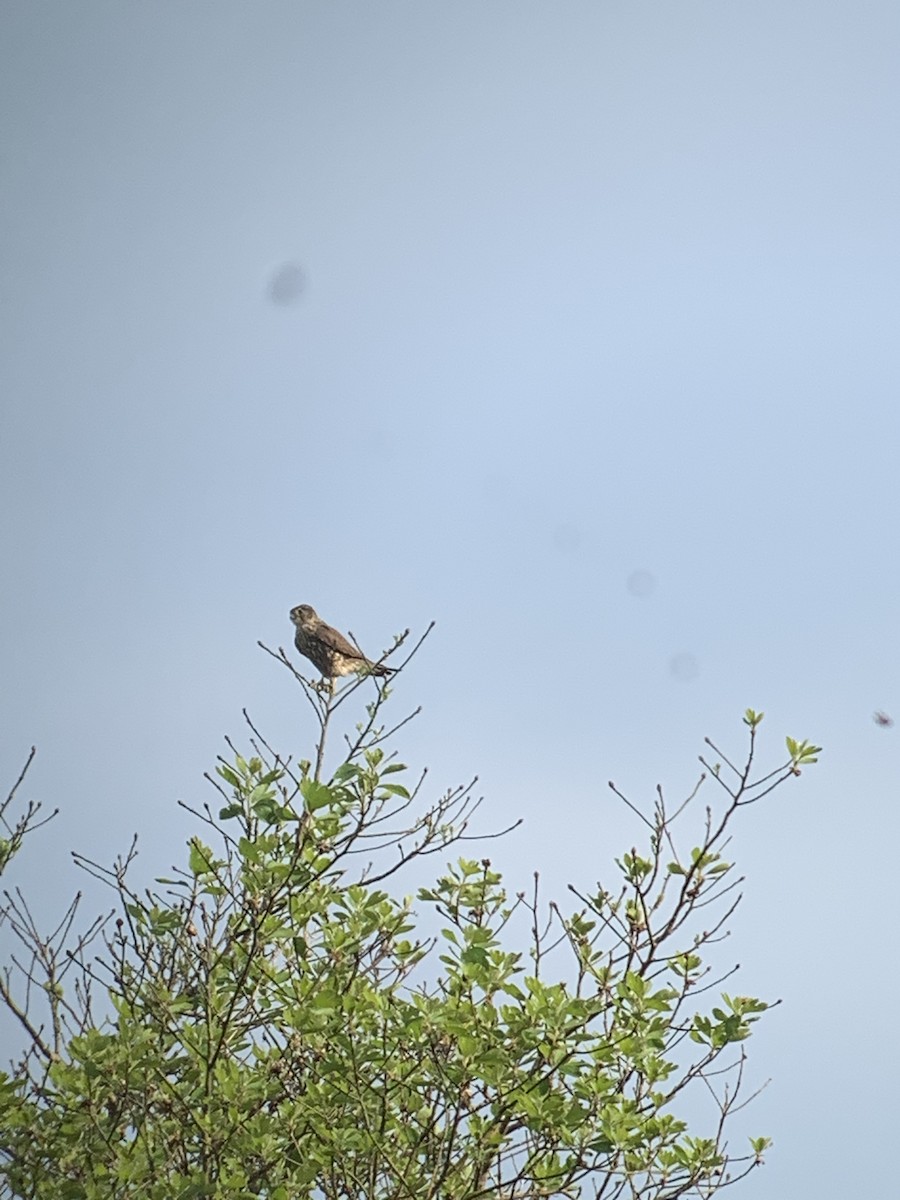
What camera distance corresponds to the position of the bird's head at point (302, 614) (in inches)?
340

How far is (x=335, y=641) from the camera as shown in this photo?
26.8 ft

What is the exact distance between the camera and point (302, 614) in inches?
345

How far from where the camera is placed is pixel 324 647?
822 centimetres

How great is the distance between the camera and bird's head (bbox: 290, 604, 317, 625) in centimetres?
863

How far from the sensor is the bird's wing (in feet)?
26.3

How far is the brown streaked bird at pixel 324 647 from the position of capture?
26.4ft

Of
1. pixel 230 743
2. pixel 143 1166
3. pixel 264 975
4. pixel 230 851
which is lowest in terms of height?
pixel 143 1166

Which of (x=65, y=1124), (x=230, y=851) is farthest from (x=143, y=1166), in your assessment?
(x=230, y=851)

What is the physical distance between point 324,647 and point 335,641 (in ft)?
0.35

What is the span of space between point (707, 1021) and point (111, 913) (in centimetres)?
278

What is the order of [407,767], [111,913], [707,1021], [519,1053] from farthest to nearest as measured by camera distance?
[111,913], [407,767], [707,1021], [519,1053]

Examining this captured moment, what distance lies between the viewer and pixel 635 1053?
4.30 meters

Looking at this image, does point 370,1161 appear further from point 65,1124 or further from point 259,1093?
point 65,1124

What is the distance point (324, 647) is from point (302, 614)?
62 cm
